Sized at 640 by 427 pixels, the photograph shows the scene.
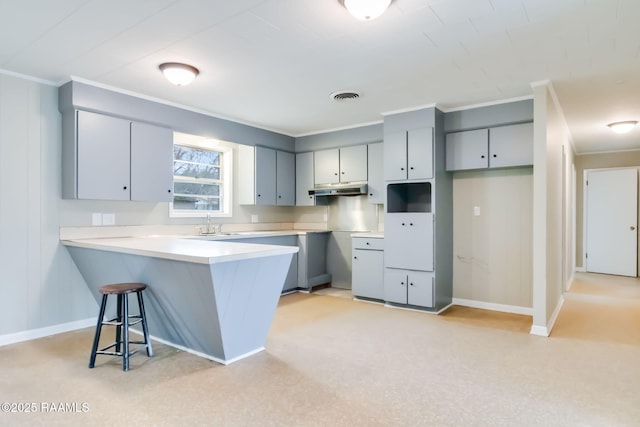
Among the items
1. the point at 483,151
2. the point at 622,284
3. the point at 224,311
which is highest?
the point at 483,151

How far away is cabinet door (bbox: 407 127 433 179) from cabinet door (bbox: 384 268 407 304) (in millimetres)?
1130

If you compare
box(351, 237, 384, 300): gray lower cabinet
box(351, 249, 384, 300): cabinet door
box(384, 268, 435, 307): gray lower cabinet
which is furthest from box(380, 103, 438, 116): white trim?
box(384, 268, 435, 307): gray lower cabinet

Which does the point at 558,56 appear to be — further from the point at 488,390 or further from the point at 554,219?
the point at 488,390

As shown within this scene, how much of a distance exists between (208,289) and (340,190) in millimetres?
3109

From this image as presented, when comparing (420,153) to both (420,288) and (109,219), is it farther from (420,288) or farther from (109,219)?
(109,219)

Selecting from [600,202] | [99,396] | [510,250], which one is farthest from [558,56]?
[600,202]

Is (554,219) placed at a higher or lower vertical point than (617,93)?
lower

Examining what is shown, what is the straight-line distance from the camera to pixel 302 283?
538 centimetres

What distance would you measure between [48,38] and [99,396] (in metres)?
2.40

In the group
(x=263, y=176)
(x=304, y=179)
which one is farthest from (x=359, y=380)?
(x=304, y=179)

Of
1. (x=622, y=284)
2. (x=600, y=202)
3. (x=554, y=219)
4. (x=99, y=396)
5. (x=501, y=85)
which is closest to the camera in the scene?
(x=99, y=396)

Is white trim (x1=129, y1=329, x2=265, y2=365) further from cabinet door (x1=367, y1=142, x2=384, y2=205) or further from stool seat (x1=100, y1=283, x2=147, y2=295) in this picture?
cabinet door (x1=367, y1=142, x2=384, y2=205)

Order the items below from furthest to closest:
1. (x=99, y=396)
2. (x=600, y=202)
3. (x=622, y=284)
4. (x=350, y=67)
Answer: (x=600, y=202)
(x=622, y=284)
(x=350, y=67)
(x=99, y=396)

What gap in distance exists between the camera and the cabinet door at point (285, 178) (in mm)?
5676
